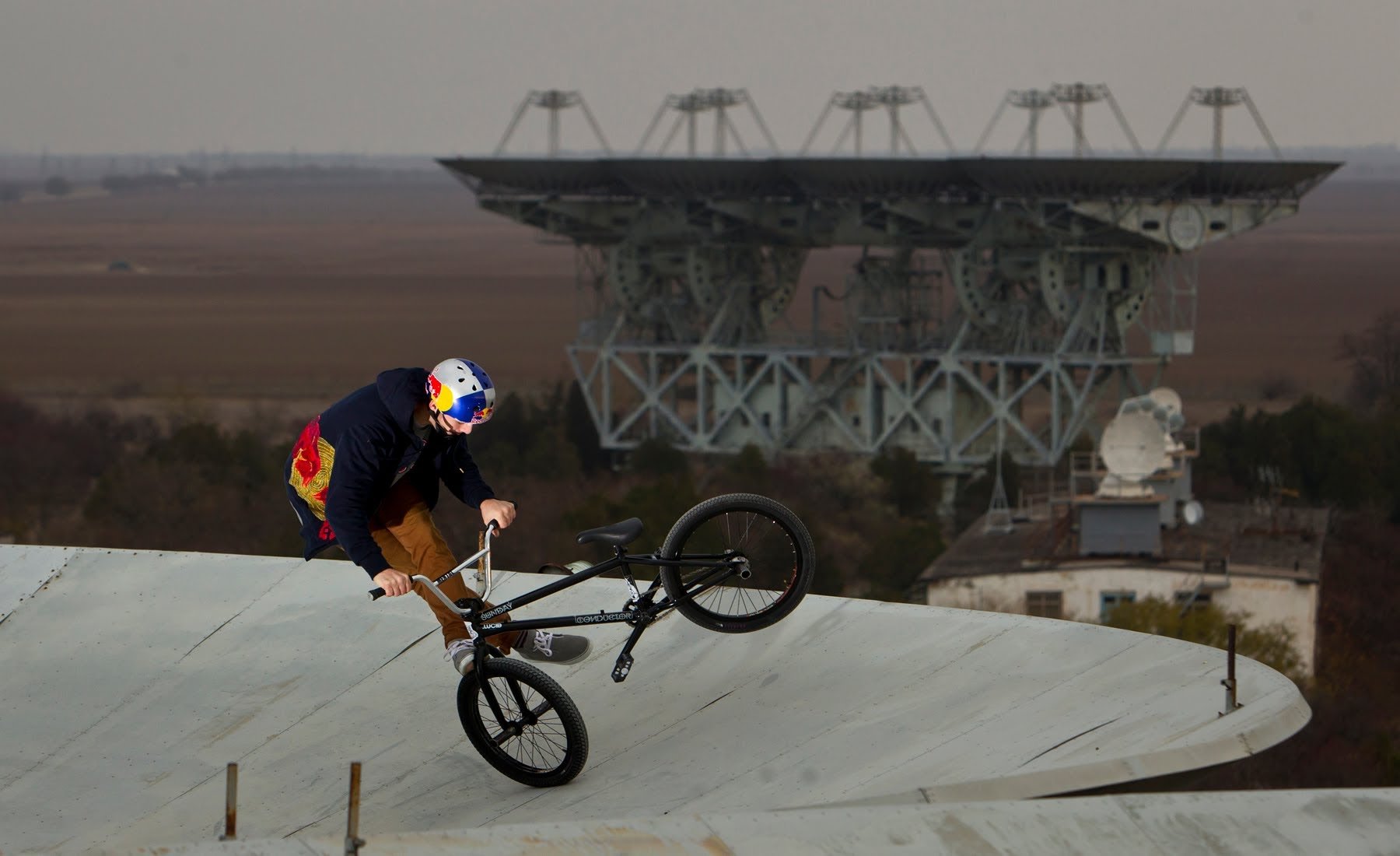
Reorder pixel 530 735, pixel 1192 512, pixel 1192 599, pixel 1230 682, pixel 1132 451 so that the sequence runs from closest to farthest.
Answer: pixel 1230 682, pixel 530 735, pixel 1192 599, pixel 1132 451, pixel 1192 512

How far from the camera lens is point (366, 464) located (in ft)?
42.8

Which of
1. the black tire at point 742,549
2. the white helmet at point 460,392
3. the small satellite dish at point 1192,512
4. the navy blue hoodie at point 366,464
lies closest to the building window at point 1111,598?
the small satellite dish at point 1192,512

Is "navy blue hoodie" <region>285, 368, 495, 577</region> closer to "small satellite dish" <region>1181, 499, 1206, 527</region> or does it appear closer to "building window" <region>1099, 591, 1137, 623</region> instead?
"building window" <region>1099, 591, 1137, 623</region>

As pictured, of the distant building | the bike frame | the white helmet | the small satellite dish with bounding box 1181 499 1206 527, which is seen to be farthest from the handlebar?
the small satellite dish with bounding box 1181 499 1206 527

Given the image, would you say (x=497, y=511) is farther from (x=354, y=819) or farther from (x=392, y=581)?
(x=354, y=819)

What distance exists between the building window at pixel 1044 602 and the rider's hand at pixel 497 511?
48.6 m

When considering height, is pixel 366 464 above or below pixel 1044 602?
above

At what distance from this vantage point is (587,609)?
1645 cm

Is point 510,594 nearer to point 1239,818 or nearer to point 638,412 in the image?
point 1239,818

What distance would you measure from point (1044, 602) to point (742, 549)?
48764 millimetres

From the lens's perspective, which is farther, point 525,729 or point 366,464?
point 525,729

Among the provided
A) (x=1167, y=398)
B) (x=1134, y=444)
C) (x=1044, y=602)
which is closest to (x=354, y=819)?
(x=1044, y=602)

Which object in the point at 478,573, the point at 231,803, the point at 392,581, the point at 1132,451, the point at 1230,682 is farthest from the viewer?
the point at 1132,451

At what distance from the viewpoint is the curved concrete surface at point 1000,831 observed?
10.4m
